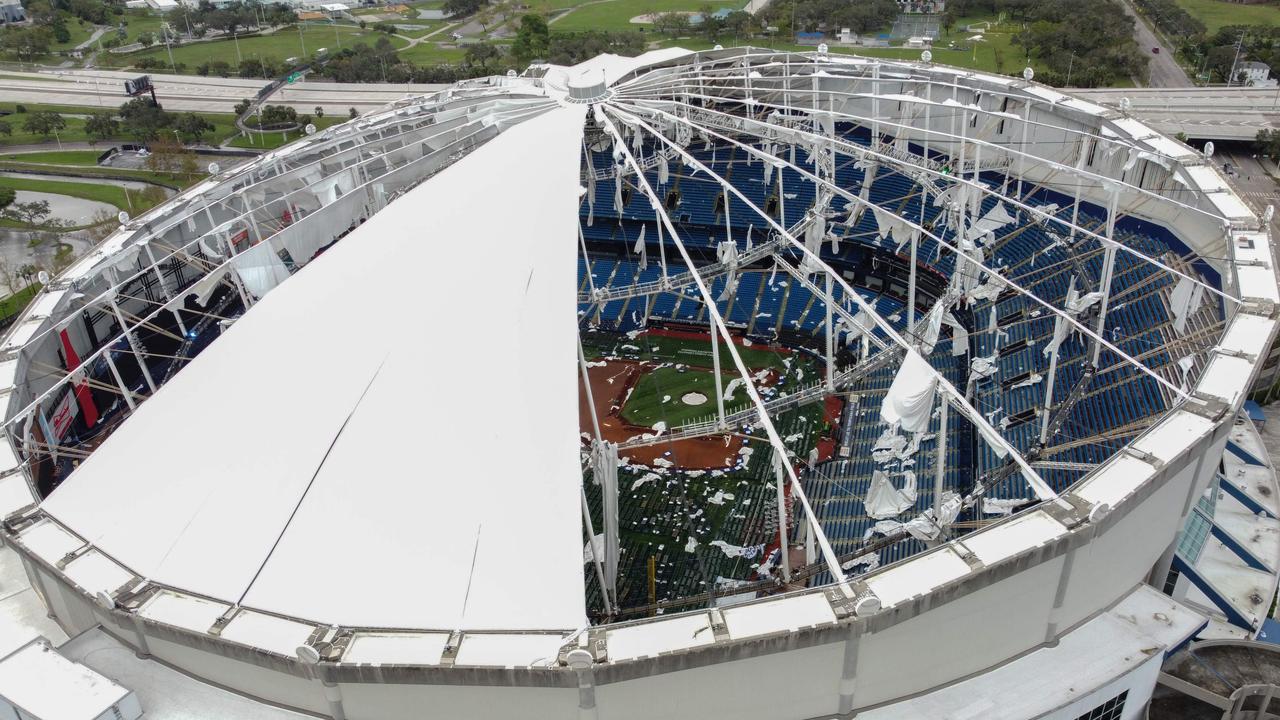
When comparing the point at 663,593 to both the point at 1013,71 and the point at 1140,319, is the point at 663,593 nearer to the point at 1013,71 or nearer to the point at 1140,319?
the point at 1140,319

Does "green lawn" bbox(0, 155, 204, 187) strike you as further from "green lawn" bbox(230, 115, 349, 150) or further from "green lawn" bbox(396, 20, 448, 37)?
"green lawn" bbox(396, 20, 448, 37)

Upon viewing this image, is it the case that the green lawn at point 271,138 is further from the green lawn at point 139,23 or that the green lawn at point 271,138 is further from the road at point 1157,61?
the road at point 1157,61

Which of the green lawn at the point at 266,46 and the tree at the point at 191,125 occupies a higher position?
the green lawn at the point at 266,46

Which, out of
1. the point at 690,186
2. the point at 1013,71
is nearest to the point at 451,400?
the point at 690,186

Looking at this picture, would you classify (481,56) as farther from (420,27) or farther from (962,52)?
(962,52)

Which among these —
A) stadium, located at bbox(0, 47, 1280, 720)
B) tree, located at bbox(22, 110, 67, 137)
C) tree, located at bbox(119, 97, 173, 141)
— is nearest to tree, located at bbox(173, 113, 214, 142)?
tree, located at bbox(119, 97, 173, 141)

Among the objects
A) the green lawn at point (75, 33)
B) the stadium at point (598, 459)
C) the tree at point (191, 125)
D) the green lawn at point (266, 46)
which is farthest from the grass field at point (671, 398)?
the green lawn at point (75, 33)
